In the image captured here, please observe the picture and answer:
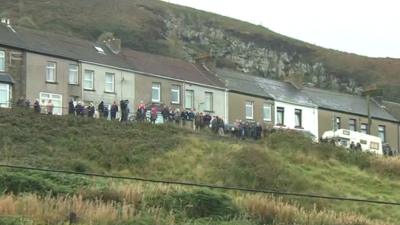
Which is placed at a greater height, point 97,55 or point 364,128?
point 97,55

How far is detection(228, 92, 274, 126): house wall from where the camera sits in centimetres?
7100

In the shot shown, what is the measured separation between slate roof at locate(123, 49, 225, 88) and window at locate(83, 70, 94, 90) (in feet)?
16.8

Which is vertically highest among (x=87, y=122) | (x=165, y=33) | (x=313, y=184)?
(x=165, y=33)

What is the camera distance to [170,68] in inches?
2815

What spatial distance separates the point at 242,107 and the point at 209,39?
65066mm

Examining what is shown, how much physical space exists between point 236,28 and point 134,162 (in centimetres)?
10066

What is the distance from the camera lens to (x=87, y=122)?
5012cm

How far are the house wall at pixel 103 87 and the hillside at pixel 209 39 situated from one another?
50.2m

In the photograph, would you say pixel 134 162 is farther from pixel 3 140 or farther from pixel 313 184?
pixel 313 184

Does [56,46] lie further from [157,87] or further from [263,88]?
[263,88]

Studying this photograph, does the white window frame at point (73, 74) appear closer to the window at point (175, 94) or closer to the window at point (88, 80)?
the window at point (88, 80)

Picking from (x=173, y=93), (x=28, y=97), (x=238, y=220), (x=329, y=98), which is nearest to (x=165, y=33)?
(x=329, y=98)

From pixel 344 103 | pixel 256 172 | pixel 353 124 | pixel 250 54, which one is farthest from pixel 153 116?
pixel 250 54

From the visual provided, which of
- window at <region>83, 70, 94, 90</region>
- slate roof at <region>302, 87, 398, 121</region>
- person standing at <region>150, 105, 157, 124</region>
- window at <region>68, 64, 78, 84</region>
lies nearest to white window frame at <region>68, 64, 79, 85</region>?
window at <region>68, 64, 78, 84</region>
